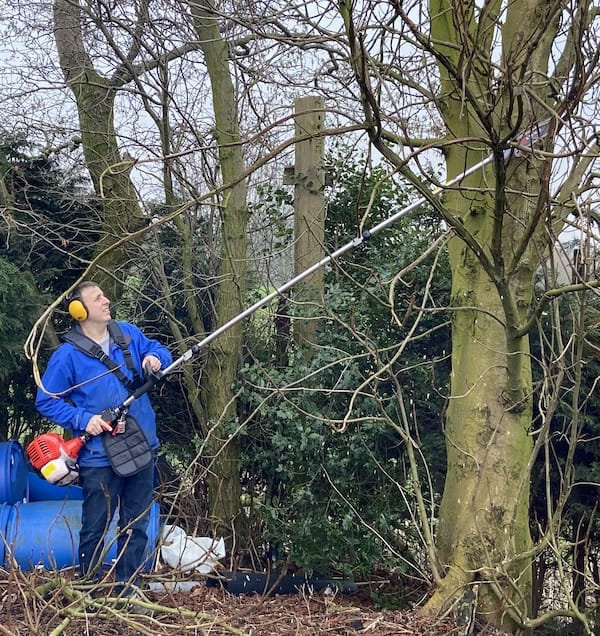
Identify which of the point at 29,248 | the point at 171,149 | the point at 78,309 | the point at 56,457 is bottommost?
the point at 56,457

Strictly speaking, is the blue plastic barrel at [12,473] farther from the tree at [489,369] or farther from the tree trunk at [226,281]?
the tree at [489,369]

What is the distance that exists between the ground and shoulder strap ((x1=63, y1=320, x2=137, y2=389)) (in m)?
1.23

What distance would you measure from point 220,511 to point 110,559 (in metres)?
0.98

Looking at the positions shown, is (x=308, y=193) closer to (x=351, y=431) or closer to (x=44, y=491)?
(x=351, y=431)

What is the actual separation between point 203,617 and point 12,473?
2.36 m

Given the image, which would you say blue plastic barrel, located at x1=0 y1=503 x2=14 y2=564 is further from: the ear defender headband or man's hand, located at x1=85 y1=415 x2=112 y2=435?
the ear defender headband

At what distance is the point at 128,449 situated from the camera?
4.33 metres

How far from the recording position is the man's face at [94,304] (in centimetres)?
436

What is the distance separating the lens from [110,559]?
4539 millimetres

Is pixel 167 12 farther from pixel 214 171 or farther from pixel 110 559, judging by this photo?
pixel 110 559

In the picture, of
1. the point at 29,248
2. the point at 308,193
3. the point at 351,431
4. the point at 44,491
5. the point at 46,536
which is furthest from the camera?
the point at 29,248

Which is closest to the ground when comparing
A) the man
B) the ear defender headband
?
the man

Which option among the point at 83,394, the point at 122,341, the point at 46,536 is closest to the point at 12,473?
the point at 46,536

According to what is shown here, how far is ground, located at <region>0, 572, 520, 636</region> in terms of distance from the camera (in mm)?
3244
